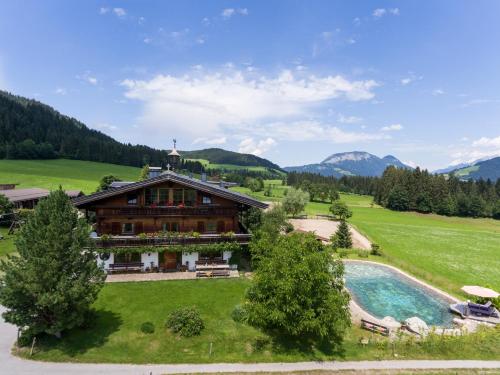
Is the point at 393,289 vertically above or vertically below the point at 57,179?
below

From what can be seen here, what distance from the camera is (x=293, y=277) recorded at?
52.5 ft

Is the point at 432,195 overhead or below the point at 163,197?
→ below

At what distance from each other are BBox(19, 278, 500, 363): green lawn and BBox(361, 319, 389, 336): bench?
19.9 inches

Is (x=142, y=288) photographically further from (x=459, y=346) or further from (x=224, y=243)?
(x=459, y=346)

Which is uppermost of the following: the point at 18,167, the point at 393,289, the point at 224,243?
the point at 18,167

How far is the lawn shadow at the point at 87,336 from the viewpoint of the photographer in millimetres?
16375

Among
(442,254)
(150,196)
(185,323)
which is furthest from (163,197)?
(442,254)

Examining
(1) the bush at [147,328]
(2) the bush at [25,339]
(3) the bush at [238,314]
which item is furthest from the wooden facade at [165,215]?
(2) the bush at [25,339]

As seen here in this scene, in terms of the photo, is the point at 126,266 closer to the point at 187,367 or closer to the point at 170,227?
the point at 170,227

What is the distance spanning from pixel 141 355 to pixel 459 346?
18776 mm

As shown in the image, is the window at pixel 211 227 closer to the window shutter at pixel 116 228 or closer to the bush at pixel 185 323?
the window shutter at pixel 116 228

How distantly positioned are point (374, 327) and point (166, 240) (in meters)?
18.5

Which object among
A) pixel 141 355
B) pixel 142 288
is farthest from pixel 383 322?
pixel 142 288

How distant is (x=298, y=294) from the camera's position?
52.4ft
